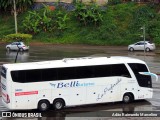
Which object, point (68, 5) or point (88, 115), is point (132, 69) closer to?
point (88, 115)

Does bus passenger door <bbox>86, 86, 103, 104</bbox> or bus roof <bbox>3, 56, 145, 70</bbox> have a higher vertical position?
bus roof <bbox>3, 56, 145, 70</bbox>

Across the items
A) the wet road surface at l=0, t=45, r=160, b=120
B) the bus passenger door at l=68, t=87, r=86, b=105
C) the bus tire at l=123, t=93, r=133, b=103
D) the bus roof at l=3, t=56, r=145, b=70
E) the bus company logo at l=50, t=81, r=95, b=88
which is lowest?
the wet road surface at l=0, t=45, r=160, b=120

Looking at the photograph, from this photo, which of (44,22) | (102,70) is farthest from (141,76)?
(44,22)

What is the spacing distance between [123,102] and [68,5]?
4809cm

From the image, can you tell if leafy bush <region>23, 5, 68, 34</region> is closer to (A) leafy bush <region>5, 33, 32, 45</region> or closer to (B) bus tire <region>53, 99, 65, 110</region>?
(A) leafy bush <region>5, 33, 32, 45</region>

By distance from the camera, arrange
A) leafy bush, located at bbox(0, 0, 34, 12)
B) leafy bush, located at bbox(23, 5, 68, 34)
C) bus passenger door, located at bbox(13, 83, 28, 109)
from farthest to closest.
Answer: leafy bush, located at bbox(0, 0, 34, 12) → leafy bush, located at bbox(23, 5, 68, 34) → bus passenger door, located at bbox(13, 83, 28, 109)

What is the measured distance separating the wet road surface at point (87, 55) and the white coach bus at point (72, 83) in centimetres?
55

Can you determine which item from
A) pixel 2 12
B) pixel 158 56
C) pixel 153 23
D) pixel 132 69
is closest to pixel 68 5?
pixel 2 12

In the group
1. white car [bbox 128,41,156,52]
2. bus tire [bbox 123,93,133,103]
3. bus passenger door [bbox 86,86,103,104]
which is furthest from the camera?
white car [bbox 128,41,156,52]

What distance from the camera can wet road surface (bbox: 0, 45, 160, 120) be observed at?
24.9m

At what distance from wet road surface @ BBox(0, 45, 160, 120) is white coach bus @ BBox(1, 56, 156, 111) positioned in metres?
0.55

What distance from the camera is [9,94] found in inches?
942

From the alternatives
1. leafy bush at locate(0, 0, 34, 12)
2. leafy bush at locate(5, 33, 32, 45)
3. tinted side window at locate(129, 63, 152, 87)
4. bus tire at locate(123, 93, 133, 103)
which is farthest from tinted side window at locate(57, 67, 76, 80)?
leafy bush at locate(0, 0, 34, 12)

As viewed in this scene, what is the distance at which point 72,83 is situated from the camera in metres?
25.0
